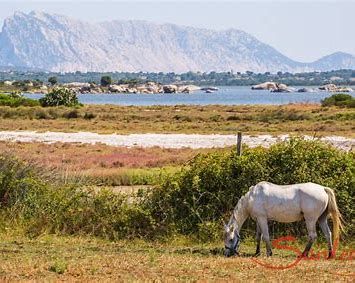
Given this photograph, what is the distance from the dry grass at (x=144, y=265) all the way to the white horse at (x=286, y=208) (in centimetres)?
53

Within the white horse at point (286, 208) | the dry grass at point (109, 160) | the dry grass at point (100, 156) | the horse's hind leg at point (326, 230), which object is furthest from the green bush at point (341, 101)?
the white horse at point (286, 208)

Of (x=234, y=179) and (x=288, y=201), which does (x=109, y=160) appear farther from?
(x=288, y=201)

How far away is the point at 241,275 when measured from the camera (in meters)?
12.7

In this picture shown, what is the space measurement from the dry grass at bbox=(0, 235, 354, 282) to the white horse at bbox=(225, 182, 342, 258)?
0.53 metres

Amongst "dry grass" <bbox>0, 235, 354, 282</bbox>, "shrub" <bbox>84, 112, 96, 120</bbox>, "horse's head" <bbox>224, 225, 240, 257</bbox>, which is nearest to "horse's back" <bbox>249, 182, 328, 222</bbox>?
"horse's head" <bbox>224, 225, 240, 257</bbox>

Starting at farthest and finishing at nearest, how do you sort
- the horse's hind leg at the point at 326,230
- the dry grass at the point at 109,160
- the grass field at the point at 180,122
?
the grass field at the point at 180,122 < the dry grass at the point at 109,160 < the horse's hind leg at the point at 326,230

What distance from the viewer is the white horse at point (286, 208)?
15.2 meters

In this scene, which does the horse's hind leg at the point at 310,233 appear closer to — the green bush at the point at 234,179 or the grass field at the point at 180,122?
the green bush at the point at 234,179

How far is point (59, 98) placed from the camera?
115438mm

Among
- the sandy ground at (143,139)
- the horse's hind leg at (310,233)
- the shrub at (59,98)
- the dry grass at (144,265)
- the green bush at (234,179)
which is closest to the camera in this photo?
the dry grass at (144,265)

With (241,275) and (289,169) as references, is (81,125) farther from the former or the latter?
(241,275)

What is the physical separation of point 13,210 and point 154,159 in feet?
74.8

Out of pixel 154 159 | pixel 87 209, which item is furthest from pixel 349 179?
pixel 154 159

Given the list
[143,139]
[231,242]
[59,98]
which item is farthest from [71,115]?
[231,242]
